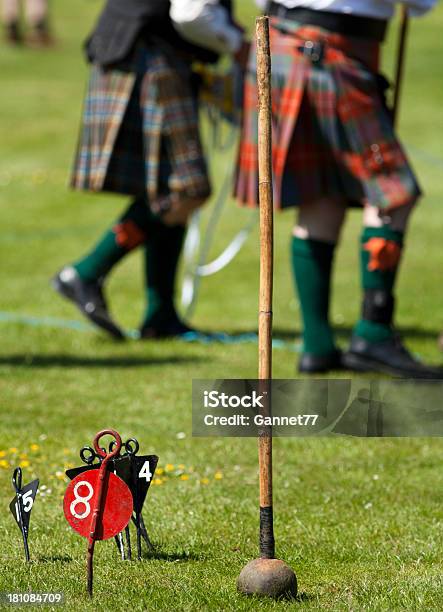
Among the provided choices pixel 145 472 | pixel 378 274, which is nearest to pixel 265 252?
pixel 145 472

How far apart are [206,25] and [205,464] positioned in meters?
1.94

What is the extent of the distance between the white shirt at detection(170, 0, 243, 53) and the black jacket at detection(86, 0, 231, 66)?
12 cm

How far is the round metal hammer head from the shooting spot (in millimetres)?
2637

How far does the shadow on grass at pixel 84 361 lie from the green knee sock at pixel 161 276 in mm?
402

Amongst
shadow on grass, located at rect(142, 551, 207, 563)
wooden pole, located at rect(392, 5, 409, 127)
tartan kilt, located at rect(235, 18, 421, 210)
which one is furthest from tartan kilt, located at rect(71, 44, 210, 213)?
shadow on grass, located at rect(142, 551, 207, 563)

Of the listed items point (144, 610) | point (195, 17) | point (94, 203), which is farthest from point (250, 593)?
point (94, 203)

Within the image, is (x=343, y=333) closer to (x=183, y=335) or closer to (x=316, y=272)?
(x=183, y=335)

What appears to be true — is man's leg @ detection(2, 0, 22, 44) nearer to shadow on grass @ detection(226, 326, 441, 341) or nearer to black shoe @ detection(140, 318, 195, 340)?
shadow on grass @ detection(226, 326, 441, 341)

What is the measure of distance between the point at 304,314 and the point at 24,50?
55.7ft

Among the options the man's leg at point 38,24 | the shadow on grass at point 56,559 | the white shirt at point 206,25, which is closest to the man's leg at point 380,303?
the white shirt at point 206,25

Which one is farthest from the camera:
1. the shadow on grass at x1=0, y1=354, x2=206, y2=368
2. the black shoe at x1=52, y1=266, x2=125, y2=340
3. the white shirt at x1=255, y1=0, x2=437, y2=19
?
the black shoe at x1=52, y1=266, x2=125, y2=340

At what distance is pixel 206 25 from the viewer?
505 cm

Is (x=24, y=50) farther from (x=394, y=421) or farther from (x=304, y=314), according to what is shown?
(x=394, y=421)

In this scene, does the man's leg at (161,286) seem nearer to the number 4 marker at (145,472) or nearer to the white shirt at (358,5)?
the white shirt at (358,5)
